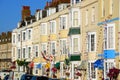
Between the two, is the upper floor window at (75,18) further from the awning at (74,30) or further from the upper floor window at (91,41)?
the upper floor window at (91,41)

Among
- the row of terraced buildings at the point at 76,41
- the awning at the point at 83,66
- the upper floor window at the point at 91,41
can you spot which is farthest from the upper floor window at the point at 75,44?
the upper floor window at the point at 91,41

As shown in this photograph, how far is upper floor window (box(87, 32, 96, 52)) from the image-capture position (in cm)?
4312

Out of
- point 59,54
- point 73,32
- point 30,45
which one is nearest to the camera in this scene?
point 73,32

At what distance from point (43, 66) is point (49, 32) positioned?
213 inches

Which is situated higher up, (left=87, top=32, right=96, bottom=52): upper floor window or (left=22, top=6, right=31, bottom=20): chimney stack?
(left=22, top=6, right=31, bottom=20): chimney stack

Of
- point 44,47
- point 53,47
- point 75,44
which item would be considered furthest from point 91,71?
point 44,47

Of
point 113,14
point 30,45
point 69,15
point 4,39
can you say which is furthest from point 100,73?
point 4,39

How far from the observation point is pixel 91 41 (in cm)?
4388

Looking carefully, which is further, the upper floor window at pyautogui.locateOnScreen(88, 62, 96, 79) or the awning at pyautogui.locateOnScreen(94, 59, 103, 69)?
the upper floor window at pyautogui.locateOnScreen(88, 62, 96, 79)

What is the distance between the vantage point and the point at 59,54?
180 feet

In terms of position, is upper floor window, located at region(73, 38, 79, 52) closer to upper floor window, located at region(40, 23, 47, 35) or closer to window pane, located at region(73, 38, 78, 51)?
window pane, located at region(73, 38, 78, 51)

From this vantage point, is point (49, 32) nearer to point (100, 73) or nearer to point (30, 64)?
point (30, 64)

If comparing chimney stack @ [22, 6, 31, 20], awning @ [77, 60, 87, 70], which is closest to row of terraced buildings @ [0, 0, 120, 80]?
awning @ [77, 60, 87, 70]

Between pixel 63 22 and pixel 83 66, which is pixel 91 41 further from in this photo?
pixel 63 22
